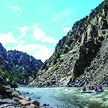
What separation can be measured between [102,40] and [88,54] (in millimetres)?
14561

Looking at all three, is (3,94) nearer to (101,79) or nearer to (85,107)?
(85,107)

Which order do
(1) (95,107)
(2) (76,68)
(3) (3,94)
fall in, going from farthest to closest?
1. (2) (76,68)
2. (3) (3,94)
3. (1) (95,107)

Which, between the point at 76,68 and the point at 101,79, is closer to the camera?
the point at 101,79

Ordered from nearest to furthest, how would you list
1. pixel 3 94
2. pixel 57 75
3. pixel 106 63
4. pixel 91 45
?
1. pixel 3 94
2. pixel 106 63
3. pixel 91 45
4. pixel 57 75

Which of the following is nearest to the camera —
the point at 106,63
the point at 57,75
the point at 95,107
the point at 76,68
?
the point at 95,107

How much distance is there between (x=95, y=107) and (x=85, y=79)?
45559mm

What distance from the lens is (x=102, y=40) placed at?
82188mm

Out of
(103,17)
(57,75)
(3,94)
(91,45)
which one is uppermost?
(103,17)

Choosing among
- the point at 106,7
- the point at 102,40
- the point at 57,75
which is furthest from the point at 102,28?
the point at 57,75

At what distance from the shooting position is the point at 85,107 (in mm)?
18484

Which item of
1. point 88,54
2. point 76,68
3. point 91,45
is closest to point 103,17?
point 91,45

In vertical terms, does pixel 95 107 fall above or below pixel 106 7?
below

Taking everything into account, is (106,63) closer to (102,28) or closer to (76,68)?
(76,68)

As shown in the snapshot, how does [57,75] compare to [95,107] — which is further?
[57,75]
